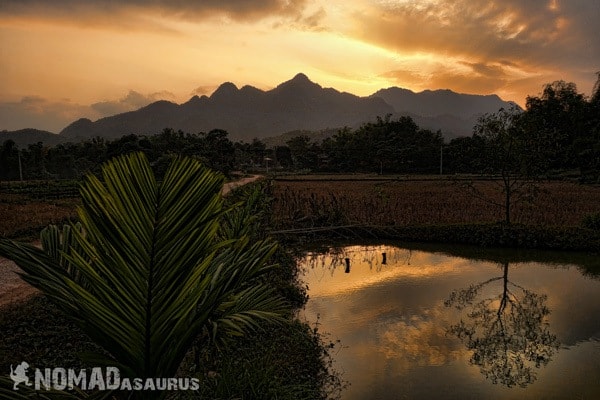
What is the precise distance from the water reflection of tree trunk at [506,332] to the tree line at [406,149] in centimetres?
720

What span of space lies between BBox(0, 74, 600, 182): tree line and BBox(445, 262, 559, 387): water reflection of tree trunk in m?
7.20

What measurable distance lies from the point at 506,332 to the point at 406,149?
47.8 meters

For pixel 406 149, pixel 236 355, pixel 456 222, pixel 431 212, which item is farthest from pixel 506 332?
pixel 406 149

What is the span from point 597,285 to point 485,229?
453 cm

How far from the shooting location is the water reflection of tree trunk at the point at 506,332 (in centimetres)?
612

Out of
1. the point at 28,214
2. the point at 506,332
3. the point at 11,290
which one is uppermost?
the point at 28,214

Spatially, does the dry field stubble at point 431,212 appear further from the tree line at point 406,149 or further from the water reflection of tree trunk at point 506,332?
the water reflection of tree trunk at point 506,332

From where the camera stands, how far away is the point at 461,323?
770cm

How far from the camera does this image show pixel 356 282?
10320mm

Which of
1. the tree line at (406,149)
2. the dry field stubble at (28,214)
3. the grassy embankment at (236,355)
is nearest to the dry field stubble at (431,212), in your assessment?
the tree line at (406,149)

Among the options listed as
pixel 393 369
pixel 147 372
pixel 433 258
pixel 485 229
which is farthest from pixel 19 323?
pixel 485 229

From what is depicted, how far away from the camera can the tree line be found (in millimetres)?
14859

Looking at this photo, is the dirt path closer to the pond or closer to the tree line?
the pond

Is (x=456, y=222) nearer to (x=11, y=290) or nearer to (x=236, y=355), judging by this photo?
(x=236, y=355)
